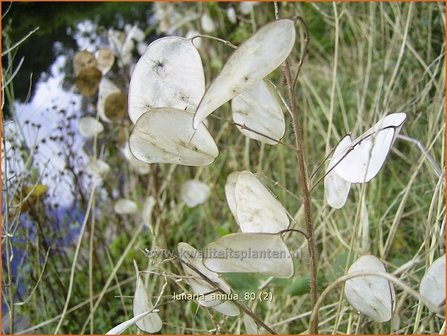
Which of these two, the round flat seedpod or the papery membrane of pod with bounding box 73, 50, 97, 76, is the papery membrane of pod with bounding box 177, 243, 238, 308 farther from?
the papery membrane of pod with bounding box 73, 50, 97, 76

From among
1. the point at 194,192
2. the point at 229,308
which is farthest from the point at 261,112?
the point at 194,192

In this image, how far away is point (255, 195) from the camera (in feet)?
1.37

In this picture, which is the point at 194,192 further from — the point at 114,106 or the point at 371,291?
the point at 371,291

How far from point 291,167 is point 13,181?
0.59 meters

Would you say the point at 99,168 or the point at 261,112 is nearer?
the point at 261,112

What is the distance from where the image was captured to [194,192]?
905 millimetres

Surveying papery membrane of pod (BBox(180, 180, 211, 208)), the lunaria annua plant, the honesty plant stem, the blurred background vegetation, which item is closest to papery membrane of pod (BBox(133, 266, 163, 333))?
the lunaria annua plant

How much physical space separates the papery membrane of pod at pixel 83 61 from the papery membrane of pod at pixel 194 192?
218 mm

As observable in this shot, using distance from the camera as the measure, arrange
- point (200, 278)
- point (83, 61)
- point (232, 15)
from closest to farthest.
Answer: point (200, 278) → point (83, 61) → point (232, 15)

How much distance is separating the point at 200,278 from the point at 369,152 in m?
0.15

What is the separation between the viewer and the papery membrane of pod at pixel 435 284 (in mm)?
369

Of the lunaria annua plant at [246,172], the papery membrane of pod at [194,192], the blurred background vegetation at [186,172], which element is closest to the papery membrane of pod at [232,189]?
the lunaria annua plant at [246,172]

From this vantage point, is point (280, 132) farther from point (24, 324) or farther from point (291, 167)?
point (291, 167)

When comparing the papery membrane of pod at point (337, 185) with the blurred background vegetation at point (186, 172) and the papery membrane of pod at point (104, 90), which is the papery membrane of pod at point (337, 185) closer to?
the blurred background vegetation at point (186, 172)
